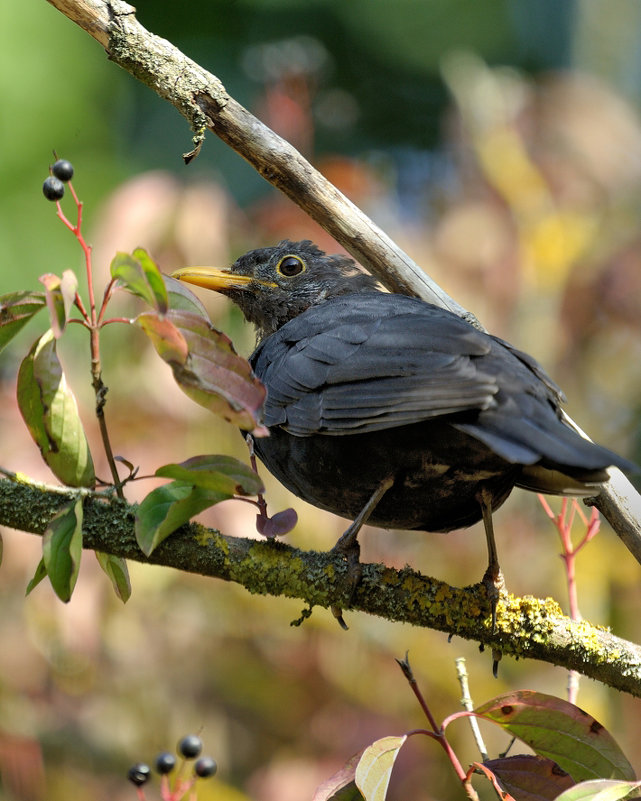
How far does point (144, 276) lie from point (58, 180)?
0.67 metres

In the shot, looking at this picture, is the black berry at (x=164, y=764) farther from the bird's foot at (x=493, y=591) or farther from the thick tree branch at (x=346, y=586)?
the bird's foot at (x=493, y=591)

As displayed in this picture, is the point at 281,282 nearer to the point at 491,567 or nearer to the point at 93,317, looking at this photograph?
the point at 491,567

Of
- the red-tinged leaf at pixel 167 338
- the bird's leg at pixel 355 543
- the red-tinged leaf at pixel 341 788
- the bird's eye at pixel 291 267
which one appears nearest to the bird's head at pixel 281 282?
the bird's eye at pixel 291 267

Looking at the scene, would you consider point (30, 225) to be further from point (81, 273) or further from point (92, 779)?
point (92, 779)

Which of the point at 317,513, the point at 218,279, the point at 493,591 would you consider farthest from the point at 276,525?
the point at 317,513

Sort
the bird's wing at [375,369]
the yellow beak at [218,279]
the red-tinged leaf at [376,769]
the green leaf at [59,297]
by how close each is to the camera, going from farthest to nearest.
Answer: the yellow beak at [218,279], the bird's wing at [375,369], the red-tinged leaf at [376,769], the green leaf at [59,297]

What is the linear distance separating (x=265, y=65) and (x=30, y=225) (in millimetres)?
3931

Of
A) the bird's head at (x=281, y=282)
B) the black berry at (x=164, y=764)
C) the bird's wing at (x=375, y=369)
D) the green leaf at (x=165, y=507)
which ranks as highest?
the bird's head at (x=281, y=282)

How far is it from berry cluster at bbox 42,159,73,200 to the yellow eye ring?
207 cm

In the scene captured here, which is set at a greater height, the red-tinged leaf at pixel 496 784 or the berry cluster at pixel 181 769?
the berry cluster at pixel 181 769

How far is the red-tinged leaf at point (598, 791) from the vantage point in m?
2.11

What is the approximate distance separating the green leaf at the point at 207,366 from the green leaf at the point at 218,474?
0.30 metres

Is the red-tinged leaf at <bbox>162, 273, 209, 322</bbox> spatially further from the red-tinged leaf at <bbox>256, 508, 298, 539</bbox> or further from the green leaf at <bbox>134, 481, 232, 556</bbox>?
the red-tinged leaf at <bbox>256, 508, 298, 539</bbox>

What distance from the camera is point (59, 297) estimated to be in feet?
7.02
